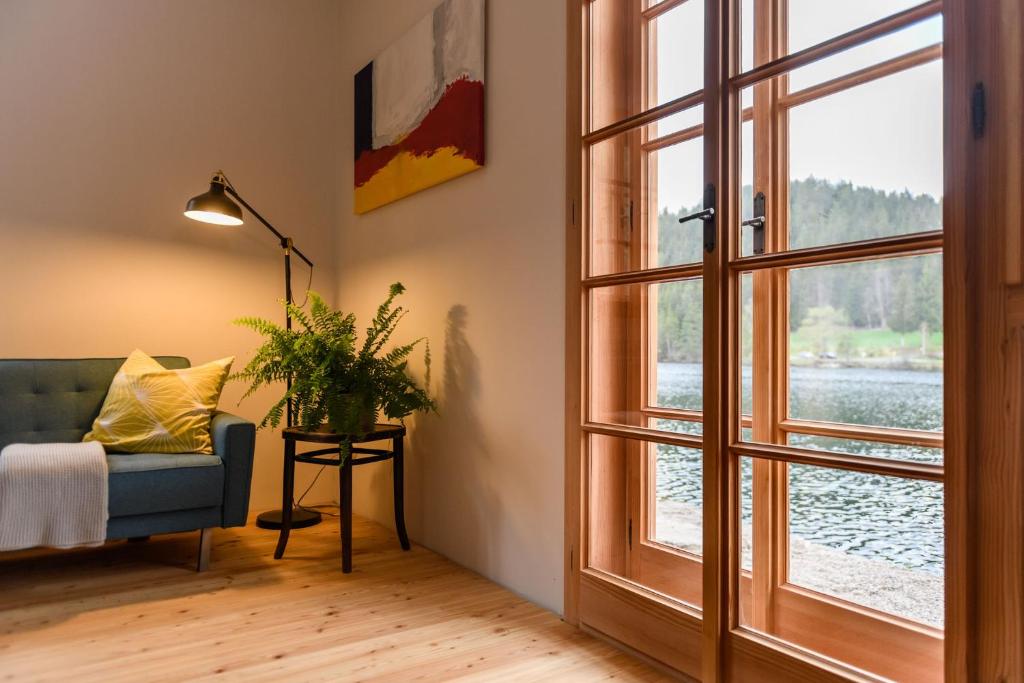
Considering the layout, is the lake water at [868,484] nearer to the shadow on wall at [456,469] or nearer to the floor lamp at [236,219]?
the shadow on wall at [456,469]

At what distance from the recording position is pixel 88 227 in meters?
3.21

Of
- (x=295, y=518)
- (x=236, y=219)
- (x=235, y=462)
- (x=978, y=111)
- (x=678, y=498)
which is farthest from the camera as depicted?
(x=295, y=518)

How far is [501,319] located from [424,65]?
1164mm

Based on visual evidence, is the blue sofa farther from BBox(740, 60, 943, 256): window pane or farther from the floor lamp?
BBox(740, 60, 943, 256): window pane

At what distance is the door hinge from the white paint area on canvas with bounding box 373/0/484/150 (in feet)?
5.58

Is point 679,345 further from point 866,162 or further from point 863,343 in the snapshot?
point 866,162

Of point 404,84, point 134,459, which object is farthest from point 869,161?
point 134,459

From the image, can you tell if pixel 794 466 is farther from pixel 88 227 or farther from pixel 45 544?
pixel 88 227

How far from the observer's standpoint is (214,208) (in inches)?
119

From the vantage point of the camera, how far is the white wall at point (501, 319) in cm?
231

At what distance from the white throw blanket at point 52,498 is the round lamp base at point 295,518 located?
95cm

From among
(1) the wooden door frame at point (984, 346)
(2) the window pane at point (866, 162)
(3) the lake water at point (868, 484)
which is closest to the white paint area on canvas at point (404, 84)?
(2) the window pane at point (866, 162)

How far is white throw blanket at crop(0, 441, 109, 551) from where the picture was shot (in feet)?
7.50

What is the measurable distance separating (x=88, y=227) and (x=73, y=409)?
856 millimetres
